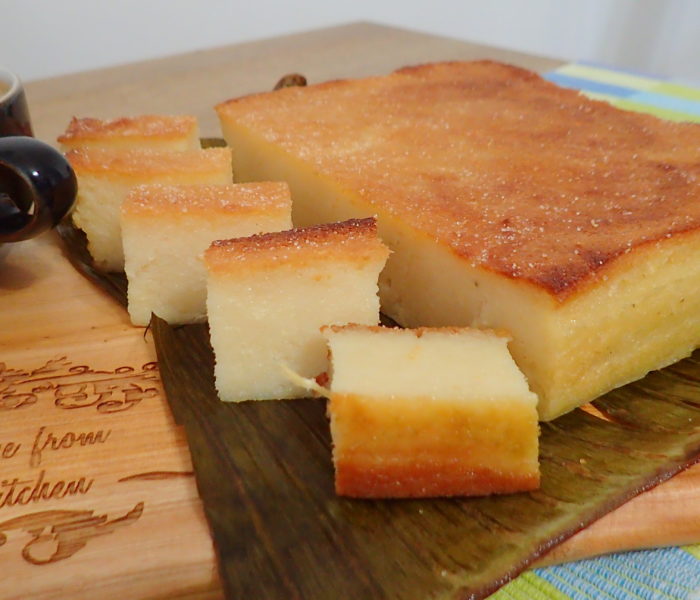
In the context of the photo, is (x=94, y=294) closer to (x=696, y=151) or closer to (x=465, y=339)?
(x=465, y=339)

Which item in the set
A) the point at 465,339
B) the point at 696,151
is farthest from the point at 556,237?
the point at 696,151

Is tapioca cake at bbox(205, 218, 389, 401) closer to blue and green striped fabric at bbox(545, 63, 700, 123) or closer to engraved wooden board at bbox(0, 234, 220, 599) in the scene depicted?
engraved wooden board at bbox(0, 234, 220, 599)

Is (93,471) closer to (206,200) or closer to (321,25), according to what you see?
(206,200)

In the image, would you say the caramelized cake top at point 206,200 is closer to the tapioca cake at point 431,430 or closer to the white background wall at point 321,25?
the tapioca cake at point 431,430

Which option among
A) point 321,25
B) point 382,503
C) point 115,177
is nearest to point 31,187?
A: point 115,177

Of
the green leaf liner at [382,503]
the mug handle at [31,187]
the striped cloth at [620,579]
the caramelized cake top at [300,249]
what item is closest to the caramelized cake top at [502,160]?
the caramelized cake top at [300,249]
